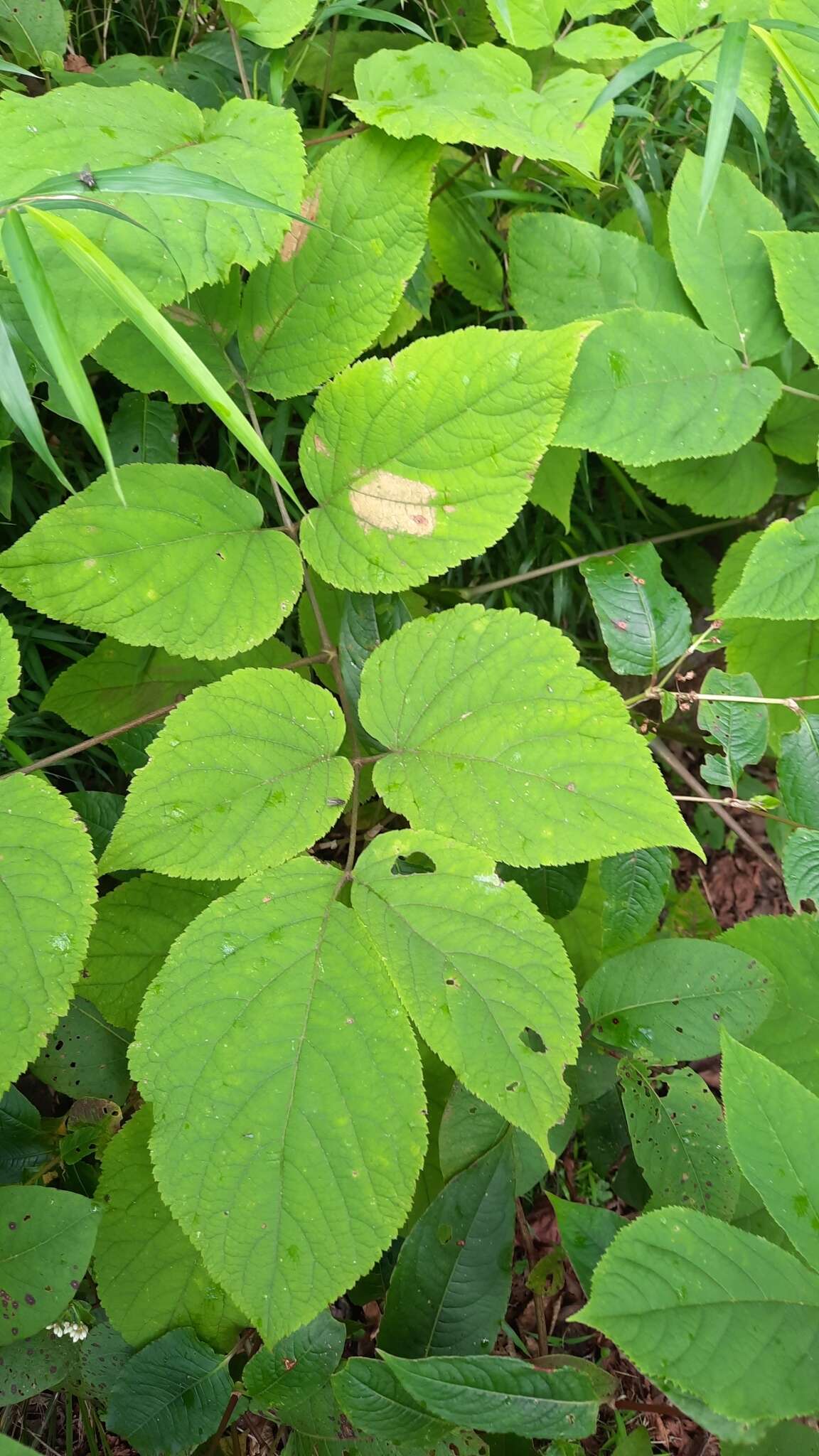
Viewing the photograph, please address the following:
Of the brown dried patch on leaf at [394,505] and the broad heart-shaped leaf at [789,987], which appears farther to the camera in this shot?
the broad heart-shaped leaf at [789,987]

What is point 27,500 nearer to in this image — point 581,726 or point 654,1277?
point 581,726

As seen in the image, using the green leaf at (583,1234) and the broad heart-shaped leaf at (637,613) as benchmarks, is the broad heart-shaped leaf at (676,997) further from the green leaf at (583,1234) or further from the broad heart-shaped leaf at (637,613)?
the broad heart-shaped leaf at (637,613)

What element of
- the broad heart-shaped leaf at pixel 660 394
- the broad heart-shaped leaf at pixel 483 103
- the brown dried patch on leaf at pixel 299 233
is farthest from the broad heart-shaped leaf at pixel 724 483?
the brown dried patch on leaf at pixel 299 233

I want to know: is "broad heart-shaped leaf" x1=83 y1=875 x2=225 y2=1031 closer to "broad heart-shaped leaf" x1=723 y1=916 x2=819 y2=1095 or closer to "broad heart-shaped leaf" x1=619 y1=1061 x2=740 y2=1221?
"broad heart-shaped leaf" x1=619 y1=1061 x2=740 y2=1221

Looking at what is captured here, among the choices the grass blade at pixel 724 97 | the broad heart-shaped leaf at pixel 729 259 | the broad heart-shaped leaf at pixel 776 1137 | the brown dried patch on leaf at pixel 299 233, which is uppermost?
the grass blade at pixel 724 97

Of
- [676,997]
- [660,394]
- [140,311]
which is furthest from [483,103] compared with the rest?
[676,997]

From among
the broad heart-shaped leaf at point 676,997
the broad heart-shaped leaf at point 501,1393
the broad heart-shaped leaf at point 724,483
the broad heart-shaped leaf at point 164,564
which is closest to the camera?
the broad heart-shaped leaf at point 501,1393

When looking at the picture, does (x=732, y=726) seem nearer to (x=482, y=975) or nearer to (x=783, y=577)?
(x=783, y=577)
